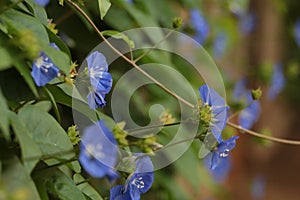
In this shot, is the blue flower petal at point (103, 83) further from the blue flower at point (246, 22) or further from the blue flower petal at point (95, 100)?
the blue flower at point (246, 22)

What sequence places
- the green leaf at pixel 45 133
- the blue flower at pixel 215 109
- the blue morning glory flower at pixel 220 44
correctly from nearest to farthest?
the green leaf at pixel 45 133 < the blue flower at pixel 215 109 < the blue morning glory flower at pixel 220 44

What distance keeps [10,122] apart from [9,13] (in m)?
0.15

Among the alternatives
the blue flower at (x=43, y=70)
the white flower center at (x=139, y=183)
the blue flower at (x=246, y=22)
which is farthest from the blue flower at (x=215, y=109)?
the blue flower at (x=246, y=22)

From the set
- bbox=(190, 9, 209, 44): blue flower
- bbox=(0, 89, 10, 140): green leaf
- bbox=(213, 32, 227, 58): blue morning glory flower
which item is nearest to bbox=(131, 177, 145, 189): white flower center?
bbox=(0, 89, 10, 140): green leaf

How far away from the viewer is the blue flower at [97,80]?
808 mm

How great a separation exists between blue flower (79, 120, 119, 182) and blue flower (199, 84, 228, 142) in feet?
0.49

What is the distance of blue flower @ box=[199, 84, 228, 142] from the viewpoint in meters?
0.85

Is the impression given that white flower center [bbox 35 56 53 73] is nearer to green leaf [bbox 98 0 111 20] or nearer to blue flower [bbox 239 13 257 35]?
green leaf [bbox 98 0 111 20]

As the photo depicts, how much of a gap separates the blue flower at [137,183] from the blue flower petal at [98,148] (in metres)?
0.04

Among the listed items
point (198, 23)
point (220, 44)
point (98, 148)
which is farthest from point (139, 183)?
point (220, 44)

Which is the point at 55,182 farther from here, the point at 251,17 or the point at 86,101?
the point at 251,17

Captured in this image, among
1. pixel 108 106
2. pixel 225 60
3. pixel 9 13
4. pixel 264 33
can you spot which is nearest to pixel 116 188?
pixel 9 13

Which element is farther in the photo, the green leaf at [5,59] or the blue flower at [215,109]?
the blue flower at [215,109]

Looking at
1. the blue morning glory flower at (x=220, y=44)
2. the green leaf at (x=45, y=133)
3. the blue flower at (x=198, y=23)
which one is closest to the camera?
the green leaf at (x=45, y=133)
